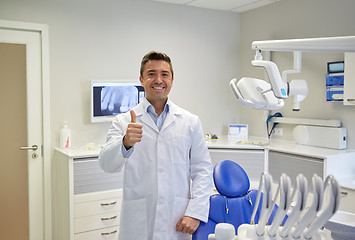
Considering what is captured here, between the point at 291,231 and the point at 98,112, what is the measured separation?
2763 mm

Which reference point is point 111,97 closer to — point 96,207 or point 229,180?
point 96,207

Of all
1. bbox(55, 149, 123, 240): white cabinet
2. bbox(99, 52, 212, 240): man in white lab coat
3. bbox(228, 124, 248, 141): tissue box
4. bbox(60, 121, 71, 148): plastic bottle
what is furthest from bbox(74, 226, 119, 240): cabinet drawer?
bbox(228, 124, 248, 141): tissue box

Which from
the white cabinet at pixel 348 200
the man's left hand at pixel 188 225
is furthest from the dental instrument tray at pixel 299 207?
the white cabinet at pixel 348 200

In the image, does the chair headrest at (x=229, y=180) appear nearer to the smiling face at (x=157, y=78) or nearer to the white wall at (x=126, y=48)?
the smiling face at (x=157, y=78)

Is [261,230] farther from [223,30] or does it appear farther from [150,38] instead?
[223,30]

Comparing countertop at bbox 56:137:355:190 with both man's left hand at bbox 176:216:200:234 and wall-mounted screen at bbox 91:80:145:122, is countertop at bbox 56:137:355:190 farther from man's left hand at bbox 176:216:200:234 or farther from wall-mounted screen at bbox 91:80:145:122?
man's left hand at bbox 176:216:200:234

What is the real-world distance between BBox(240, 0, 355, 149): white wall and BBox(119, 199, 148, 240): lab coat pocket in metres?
2.34

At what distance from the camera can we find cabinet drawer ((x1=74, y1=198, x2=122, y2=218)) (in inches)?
123

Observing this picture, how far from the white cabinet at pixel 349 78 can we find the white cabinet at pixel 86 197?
202cm

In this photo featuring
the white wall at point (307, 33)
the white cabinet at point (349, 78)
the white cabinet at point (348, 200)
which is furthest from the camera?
the white wall at point (307, 33)

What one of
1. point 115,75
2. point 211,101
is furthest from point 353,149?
point 115,75

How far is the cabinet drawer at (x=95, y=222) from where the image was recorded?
3141 mm

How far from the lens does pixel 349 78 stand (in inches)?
122

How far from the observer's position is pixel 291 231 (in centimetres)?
106
